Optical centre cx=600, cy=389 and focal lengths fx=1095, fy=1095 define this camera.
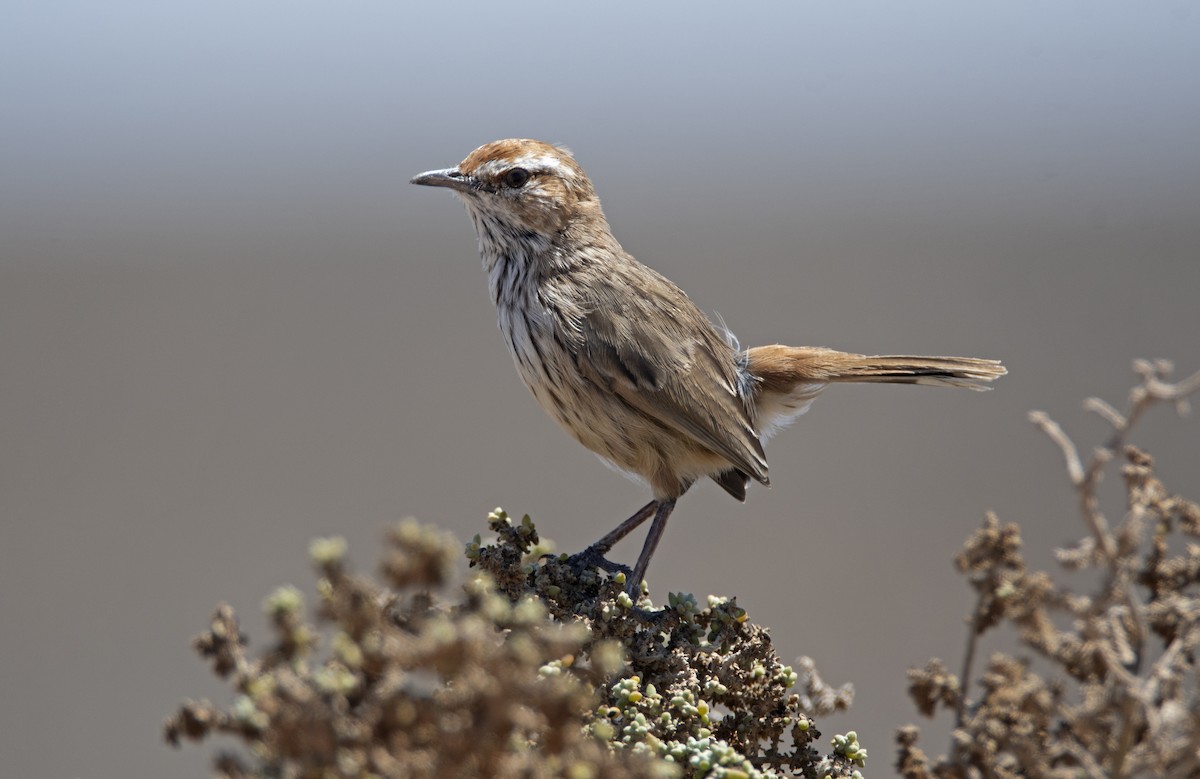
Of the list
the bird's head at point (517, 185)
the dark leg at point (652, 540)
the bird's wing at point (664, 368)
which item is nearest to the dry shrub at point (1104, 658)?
the dark leg at point (652, 540)

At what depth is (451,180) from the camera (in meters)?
5.41

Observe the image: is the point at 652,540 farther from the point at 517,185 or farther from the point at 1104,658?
the point at 1104,658

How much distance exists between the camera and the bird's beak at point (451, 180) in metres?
5.42

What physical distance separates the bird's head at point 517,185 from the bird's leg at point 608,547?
4.65ft

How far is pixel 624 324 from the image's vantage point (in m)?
4.95

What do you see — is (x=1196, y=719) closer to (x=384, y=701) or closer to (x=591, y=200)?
(x=384, y=701)

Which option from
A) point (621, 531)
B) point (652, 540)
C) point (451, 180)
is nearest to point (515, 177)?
point (451, 180)

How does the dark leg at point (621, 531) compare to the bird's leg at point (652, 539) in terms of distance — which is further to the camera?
the dark leg at point (621, 531)

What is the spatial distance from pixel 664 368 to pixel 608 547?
0.84m

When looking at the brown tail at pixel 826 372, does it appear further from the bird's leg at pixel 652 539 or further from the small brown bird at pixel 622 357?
the bird's leg at pixel 652 539

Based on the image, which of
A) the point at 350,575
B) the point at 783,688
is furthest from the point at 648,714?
the point at 350,575

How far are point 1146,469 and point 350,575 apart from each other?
163 centimetres

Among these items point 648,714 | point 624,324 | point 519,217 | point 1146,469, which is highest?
point 519,217

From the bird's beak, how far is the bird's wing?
0.88m
